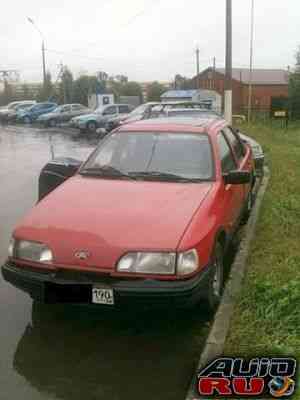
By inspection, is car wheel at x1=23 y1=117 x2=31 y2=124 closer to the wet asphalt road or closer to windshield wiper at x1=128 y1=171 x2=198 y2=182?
the wet asphalt road

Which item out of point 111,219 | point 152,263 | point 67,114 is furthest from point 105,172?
point 67,114

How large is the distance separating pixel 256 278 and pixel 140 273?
1.54 meters

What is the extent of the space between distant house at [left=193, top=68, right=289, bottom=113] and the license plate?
167 feet

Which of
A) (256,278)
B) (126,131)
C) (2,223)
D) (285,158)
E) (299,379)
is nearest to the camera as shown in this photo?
(299,379)

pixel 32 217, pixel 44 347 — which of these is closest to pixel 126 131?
pixel 32 217

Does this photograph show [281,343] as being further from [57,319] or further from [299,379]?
[57,319]

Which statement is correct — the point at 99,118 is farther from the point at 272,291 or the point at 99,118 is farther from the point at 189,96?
the point at 272,291

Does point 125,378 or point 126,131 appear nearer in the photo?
point 125,378

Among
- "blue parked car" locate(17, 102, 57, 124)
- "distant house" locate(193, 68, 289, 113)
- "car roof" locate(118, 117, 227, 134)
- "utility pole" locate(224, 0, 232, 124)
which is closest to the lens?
"car roof" locate(118, 117, 227, 134)

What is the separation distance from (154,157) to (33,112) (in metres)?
35.7

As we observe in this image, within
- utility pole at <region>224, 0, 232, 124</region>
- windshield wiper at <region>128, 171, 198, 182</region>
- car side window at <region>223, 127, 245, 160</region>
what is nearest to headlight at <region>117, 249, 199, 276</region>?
windshield wiper at <region>128, 171, 198, 182</region>

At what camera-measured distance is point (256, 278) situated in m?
4.91

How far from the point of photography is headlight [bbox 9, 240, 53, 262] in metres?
4.02

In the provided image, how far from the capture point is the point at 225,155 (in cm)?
566
